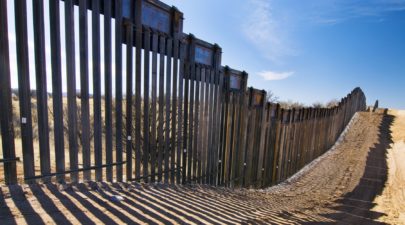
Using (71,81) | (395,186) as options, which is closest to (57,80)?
(71,81)

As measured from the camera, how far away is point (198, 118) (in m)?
5.58

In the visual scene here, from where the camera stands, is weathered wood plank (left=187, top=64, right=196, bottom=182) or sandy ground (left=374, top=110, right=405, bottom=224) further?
sandy ground (left=374, top=110, right=405, bottom=224)

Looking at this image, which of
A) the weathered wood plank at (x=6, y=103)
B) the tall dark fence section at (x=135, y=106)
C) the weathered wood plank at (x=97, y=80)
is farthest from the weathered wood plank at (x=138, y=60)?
the weathered wood plank at (x=6, y=103)

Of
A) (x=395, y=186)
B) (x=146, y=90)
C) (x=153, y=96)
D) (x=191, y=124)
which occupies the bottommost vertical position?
(x=395, y=186)

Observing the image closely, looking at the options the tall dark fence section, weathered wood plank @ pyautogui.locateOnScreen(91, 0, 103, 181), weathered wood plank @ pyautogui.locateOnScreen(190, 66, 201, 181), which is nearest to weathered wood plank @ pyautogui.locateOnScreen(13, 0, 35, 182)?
the tall dark fence section

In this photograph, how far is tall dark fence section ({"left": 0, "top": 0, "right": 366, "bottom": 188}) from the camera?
2.62 metres

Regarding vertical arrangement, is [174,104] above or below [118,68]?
below

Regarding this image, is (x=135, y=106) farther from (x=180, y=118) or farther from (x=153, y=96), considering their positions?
(x=180, y=118)

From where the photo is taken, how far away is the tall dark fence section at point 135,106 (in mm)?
2621

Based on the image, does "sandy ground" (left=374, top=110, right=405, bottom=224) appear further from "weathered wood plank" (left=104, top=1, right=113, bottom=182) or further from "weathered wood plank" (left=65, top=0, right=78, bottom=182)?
"weathered wood plank" (left=65, top=0, right=78, bottom=182)

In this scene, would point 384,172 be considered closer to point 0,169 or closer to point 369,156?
point 369,156

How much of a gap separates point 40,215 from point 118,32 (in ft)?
8.19

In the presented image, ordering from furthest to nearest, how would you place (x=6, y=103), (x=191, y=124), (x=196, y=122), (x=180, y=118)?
1. (x=196, y=122)
2. (x=191, y=124)
3. (x=180, y=118)
4. (x=6, y=103)

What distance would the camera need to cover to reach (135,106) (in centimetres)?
389
